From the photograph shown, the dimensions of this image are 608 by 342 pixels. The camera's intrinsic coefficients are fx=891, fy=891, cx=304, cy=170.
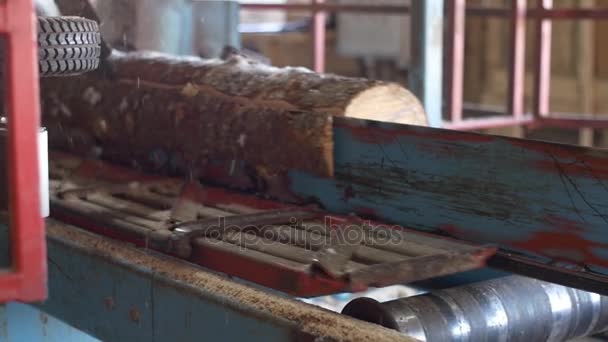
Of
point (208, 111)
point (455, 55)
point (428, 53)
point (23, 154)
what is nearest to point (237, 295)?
point (23, 154)

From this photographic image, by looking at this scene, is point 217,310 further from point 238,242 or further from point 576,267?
point 576,267

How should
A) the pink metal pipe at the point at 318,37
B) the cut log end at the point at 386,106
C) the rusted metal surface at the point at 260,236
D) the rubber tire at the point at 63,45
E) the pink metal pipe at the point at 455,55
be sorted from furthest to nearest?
the pink metal pipe at the point at 318,37
the pink metal pipe at the point at 455,55
the cut log end at the point at 386,106
the rubber tire at the point at 63,45
the rusted metal surface at the point at 260,236

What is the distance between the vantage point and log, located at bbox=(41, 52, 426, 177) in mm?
2467

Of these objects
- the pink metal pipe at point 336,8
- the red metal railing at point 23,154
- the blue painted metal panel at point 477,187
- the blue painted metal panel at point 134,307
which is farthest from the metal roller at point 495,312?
the pink metal pipe at point 336,8

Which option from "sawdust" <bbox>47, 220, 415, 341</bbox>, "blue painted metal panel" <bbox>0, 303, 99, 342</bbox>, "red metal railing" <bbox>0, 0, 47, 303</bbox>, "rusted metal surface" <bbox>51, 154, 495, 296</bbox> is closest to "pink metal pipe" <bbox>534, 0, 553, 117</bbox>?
"rusted metal surface" <bbox>51, 154, 495, 296</bbox>

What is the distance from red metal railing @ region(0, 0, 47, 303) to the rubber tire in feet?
2.10

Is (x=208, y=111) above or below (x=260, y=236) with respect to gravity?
above

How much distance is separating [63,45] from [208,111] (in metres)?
0.70

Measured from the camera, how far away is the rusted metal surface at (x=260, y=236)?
1.84 m

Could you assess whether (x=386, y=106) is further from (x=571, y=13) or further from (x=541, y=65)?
(x=541, y=65)

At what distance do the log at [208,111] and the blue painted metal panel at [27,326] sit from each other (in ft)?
2.06

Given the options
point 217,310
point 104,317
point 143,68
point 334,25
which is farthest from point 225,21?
point 334,25

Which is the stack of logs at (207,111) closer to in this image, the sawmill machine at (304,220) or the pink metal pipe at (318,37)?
the sawmill machine at (304,220)

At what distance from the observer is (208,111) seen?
2.73 metres
